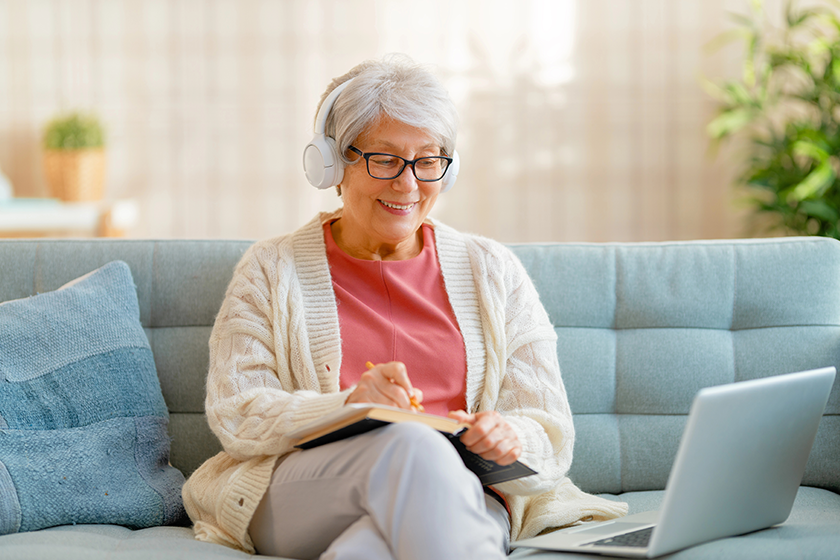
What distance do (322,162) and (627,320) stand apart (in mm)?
788

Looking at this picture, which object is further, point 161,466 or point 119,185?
point 119,185

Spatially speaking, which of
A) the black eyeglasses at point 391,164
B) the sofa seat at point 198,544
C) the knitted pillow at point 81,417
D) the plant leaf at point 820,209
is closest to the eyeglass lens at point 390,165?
the black eyeglasses at point 391,164

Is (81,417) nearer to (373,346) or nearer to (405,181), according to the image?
(373,346)

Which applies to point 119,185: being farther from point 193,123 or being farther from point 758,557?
point 758,557

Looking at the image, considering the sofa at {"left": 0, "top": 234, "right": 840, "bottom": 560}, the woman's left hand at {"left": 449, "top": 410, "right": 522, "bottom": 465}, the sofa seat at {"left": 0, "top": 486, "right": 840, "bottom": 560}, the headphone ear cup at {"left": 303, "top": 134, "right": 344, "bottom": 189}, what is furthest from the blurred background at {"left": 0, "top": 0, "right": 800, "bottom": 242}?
the woman's left hand at {"left": 449, "top": 410, "right": 522, "bottom": 465}

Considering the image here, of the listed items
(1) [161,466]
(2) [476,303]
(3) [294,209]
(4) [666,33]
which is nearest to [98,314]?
(1) [161,466]

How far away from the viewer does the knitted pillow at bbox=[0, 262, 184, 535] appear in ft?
4.65

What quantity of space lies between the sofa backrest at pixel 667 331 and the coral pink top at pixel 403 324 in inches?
12.6

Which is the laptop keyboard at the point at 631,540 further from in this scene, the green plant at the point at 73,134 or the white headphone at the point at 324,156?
the green plant at the point at 73,134

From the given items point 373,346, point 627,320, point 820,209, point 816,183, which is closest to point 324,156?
point 373,346

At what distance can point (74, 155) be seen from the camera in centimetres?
373

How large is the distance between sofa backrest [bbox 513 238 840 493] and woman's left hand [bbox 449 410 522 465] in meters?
0.48

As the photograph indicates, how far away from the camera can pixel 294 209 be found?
3986 mm

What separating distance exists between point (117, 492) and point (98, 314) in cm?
37
